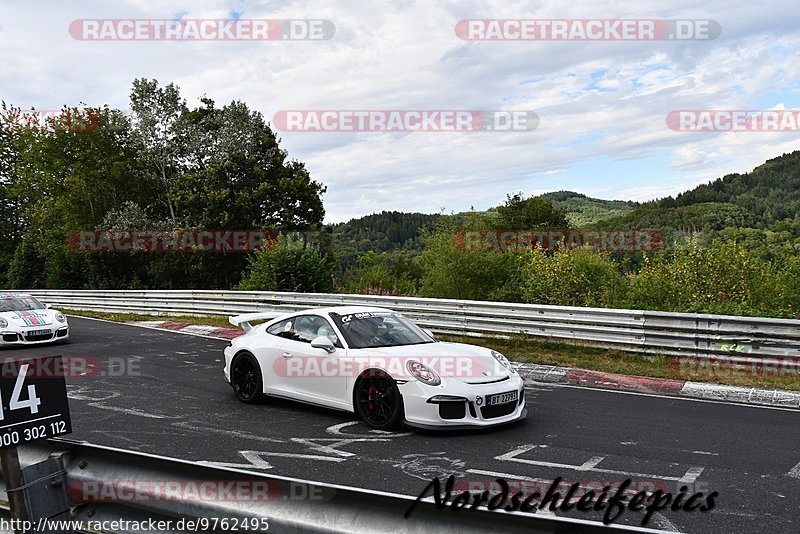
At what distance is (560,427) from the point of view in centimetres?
808

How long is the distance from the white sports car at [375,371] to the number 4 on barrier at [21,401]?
4452 mm

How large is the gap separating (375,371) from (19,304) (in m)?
12.4

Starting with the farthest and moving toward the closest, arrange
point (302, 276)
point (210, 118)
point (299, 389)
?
point (210, 118) < point (302, 276) < point (299, 389)

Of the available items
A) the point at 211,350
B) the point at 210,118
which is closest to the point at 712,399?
the point at 211,350

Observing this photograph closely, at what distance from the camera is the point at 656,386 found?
34.3 feet

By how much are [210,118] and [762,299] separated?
3743cm

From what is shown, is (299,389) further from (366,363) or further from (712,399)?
(712,399)

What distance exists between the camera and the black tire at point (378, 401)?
305 inches

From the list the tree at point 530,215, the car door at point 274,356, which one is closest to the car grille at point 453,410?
the car door at point 274,356

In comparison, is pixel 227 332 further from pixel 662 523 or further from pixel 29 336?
pixel 662 523

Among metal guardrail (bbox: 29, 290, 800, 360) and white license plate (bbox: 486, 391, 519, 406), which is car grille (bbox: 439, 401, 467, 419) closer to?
white license plate (bbox: 486, 391, 519, 406)

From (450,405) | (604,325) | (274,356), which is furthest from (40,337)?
(604,325)

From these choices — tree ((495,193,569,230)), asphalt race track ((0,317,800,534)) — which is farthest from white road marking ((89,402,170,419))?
tree ((495,193,569,230))

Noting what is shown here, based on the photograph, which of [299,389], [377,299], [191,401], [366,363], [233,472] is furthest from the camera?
[377,299]
